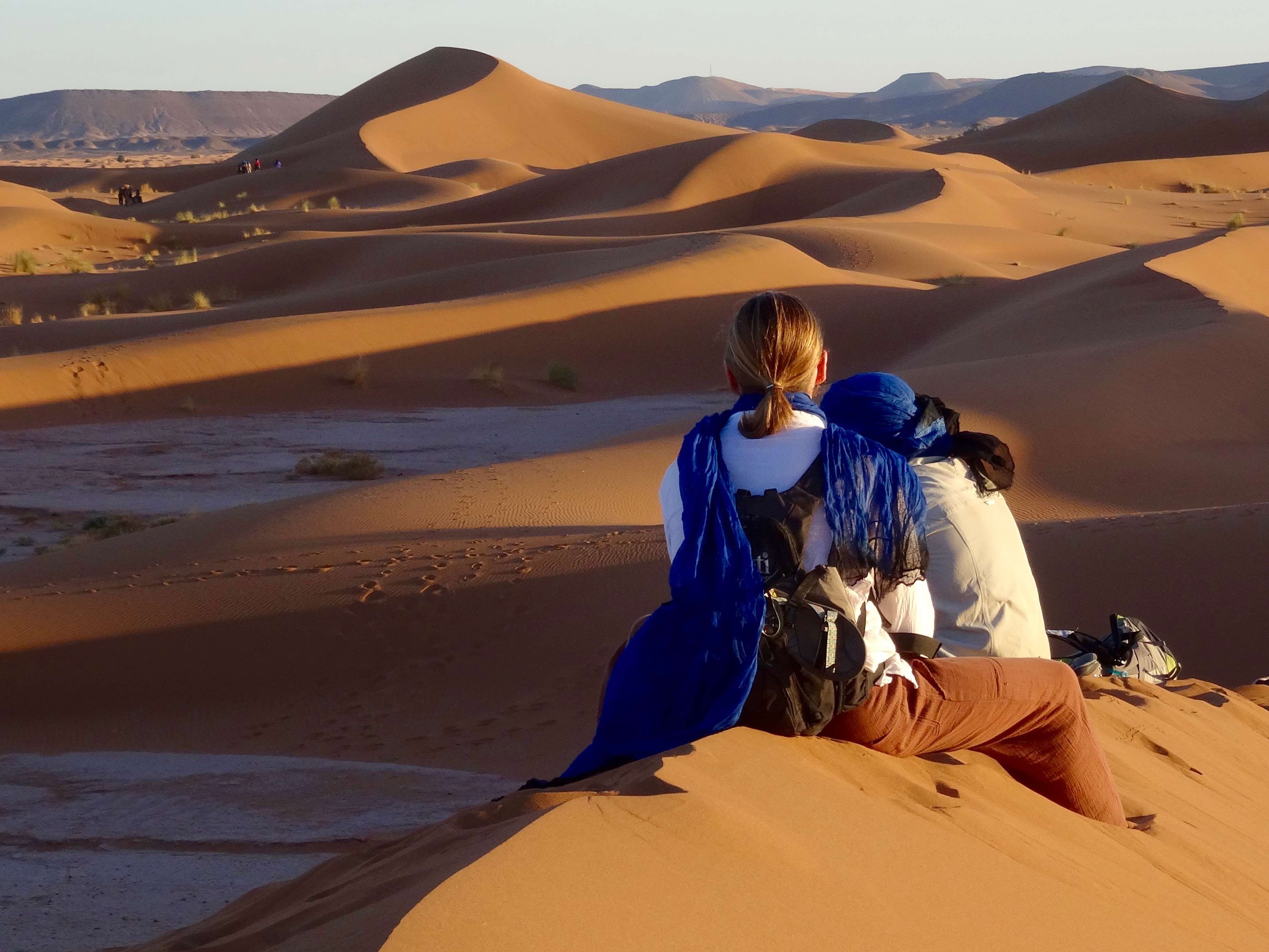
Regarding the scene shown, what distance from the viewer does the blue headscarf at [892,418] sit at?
4.10 m

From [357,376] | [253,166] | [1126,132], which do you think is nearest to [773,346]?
[357,376]

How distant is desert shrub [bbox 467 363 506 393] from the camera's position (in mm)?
19531

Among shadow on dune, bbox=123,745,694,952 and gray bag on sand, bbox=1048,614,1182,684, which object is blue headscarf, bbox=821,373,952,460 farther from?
gray bag on sand, bbox=1048,614,1182,684

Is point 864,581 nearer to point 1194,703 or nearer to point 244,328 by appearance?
point 1194,703

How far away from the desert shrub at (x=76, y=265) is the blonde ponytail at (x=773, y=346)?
99.0 ft

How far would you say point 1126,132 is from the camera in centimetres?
6141

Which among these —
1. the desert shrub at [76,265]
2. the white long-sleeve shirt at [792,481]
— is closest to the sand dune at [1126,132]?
the desert shrub at [76,265]

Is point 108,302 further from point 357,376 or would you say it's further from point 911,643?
point 911,643

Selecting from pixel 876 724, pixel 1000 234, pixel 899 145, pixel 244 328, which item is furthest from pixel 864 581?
pixel 899 145

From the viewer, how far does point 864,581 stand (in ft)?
10.7

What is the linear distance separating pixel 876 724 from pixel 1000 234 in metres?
31.3

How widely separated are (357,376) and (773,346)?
640 inches

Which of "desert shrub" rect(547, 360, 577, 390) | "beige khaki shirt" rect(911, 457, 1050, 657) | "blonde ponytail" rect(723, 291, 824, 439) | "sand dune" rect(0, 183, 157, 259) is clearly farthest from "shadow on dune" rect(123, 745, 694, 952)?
"sand dune" rect(0, 183, 157, 259)

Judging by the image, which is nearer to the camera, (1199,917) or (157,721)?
(1199,917)
